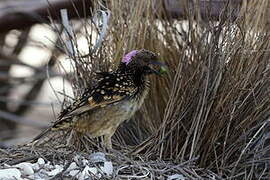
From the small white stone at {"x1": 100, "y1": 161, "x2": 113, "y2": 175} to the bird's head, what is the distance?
0.39 meters

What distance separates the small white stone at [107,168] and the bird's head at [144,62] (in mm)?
391

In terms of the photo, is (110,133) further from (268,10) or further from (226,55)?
(268,10)

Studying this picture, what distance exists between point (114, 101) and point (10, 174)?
49 cm

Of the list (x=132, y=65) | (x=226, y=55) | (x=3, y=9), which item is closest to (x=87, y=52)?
(x=132, y=65)

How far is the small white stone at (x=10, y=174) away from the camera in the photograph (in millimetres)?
2150

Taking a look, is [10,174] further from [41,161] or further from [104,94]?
[104,94]

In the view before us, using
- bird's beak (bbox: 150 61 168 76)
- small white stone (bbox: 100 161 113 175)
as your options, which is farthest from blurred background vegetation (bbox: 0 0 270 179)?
small white stone (bbox: 100 161 113 175)

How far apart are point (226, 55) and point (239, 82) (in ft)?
0.27

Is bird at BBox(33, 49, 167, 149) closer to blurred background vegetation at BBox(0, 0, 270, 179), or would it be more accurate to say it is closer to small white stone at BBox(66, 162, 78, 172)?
blurred background vegetation at BBox(0, 0, 270, 179)

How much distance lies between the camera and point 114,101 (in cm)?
254

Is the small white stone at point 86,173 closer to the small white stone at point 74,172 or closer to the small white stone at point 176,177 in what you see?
the small white stone at point 74,172

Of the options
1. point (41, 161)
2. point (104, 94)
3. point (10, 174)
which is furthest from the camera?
point (104, 94)

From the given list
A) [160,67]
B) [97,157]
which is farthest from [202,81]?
[97,157]

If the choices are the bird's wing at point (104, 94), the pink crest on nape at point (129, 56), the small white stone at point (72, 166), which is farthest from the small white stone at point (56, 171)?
the pink crest on nape at point (129, 56)
